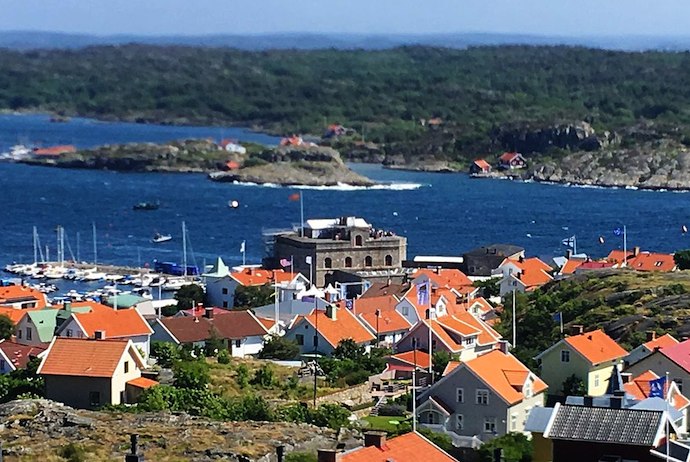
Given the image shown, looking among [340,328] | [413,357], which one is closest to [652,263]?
[340,328]

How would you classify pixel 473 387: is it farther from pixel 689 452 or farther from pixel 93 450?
pixel 689 452

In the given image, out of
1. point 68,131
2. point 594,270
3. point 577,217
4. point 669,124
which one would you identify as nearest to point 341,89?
point 68,131

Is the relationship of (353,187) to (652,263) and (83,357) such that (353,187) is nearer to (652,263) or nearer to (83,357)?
(652,263)

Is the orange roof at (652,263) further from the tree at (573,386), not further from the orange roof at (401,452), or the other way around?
the orange roof at (401,452)

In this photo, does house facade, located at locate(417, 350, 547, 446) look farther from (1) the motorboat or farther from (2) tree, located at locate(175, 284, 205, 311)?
(1) the motorboat

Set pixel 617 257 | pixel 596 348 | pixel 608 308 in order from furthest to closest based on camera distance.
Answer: pixel 617 257 → pixel 608 308 → pixel 596 348

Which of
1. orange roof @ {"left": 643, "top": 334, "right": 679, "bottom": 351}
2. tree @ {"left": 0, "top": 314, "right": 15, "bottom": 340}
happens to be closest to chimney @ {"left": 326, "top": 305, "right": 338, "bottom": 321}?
tree @ {"left": 0, "top": 314, "right": 15, "bottom": 340}

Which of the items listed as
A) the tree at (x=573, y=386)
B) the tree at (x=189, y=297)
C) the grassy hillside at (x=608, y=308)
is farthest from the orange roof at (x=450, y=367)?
the tree at (x=189, y=297)
